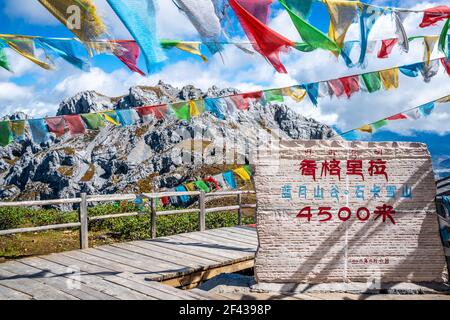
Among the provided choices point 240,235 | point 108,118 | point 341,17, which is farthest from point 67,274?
point 341,17

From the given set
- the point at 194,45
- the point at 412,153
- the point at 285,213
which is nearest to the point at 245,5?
the point at 194,45

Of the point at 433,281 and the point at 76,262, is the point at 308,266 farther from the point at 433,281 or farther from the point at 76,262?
the point at 76,262

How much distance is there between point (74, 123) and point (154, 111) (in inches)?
71.7

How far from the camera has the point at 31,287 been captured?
553cm

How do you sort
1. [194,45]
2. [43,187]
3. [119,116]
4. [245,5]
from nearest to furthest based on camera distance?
[245,5] → [194,45] → [119,116] → [43,187]

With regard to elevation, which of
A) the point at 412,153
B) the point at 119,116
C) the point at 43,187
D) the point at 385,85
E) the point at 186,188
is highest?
the point at 385,85

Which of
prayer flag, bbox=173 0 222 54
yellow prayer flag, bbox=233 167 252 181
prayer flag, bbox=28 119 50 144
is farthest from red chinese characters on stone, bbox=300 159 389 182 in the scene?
prayer flag, bbox=28 119 50 144

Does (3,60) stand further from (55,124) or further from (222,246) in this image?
(222,246)

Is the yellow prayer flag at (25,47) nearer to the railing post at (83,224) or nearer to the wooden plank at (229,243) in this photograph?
the railing post at (83,224)

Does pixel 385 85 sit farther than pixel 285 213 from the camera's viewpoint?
Yes

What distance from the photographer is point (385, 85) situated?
8766mm

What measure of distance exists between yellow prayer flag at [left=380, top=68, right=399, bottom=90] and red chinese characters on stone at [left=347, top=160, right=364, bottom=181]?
367cm

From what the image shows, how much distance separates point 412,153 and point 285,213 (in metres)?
1.98

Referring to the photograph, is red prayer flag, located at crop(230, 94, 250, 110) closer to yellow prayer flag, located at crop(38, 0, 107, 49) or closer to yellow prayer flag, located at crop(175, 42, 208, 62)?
yellow prayer flag, located at crop(175, 42, 208, 62)
